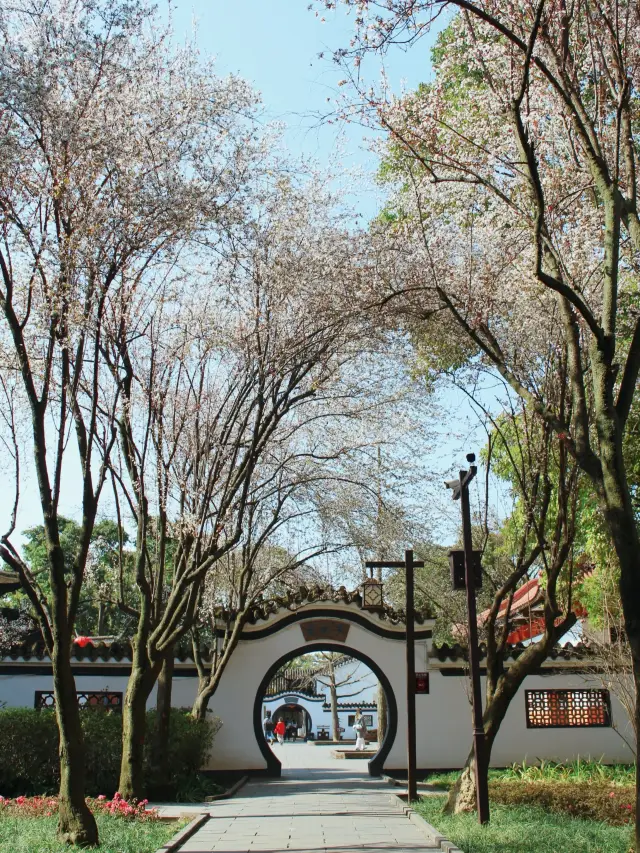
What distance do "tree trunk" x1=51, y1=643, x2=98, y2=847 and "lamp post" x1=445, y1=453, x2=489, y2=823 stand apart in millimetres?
4646

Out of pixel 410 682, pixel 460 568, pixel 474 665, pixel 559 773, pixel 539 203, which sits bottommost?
pixel 559 773

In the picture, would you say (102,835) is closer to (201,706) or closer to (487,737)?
(487,737)

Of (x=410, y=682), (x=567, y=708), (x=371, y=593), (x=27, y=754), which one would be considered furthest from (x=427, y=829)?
(x=567, y=708)

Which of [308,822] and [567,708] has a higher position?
[567,708]

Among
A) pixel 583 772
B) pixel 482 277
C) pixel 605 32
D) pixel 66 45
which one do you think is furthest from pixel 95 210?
pixel 583 772

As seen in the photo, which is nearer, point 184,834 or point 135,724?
point 184,834

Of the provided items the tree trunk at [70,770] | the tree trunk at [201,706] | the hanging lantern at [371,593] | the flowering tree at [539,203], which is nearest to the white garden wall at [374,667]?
the tree trunk at [201,706]

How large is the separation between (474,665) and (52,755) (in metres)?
7.58

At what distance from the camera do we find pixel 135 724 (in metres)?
11.4

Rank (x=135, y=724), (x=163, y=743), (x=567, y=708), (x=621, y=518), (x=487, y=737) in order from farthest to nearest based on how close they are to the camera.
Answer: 1. (x=567, y=708)
2. (x=163, y=743)
3. (x=135, y=724)
4. (x=487, y=737)
5. (x=621, y=518)

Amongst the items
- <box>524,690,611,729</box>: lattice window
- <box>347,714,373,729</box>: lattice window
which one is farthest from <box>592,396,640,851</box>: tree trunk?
<box>347,714,373,729</box>: lattice window

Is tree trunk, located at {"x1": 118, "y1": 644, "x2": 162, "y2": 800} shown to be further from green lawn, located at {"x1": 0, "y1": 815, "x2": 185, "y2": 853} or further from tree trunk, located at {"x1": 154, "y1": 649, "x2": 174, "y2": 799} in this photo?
tree trunk, located at {"x1": 154, "y1": 649, "x2": 174, "y2": 799}

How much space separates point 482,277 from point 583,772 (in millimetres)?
11669

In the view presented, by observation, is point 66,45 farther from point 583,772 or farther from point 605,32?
point 583,772
